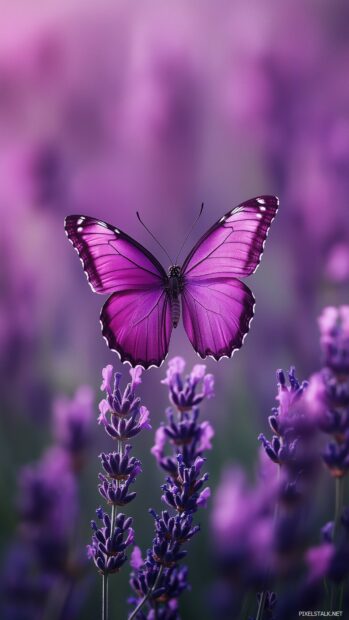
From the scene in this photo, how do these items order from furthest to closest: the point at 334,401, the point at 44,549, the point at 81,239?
the point at 81,239 → the point at 334,401 → the point at 44,549

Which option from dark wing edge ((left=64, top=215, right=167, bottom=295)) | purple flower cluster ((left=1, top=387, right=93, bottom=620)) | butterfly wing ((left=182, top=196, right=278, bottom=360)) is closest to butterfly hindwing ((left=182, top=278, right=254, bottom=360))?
butterfly wing ((left=182, top=196, right=278, bottom=360))

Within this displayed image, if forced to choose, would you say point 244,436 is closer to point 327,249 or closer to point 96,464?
point 96,464

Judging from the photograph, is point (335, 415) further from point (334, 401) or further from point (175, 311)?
point (175, 311)

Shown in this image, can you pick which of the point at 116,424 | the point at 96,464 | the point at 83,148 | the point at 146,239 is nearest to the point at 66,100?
the point at 83,148

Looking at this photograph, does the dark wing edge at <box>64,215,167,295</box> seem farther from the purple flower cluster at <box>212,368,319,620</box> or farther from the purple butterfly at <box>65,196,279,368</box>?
the purple flower cluster at <box>212,368,319,620</box>

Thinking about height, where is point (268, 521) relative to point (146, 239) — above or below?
below

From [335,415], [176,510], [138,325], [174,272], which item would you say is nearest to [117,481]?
[176,510]
